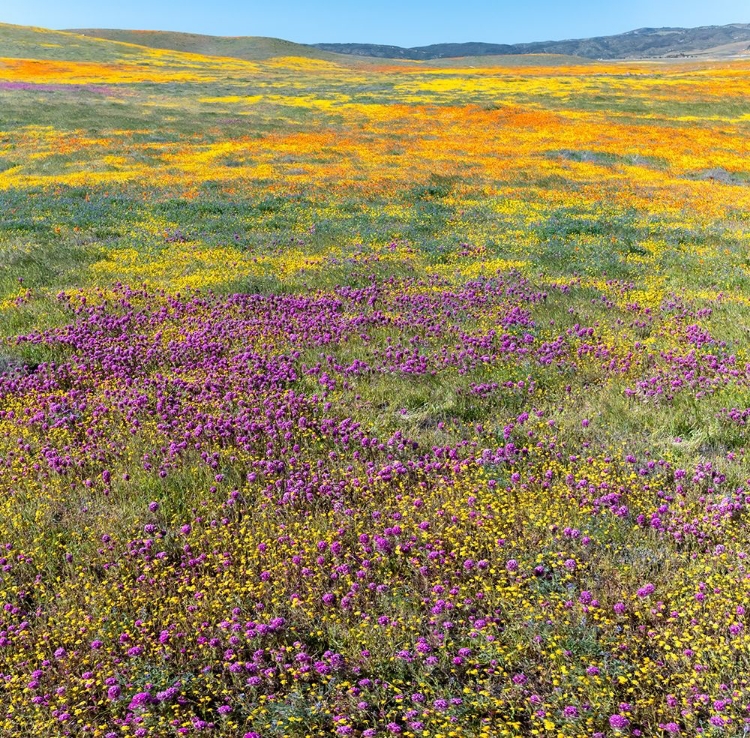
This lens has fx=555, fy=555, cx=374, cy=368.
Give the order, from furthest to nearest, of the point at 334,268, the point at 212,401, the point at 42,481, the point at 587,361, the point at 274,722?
the point at 334,268 → the point at 587,361 → the point at 212,401 → the point at 42,481 → the point at 274,722

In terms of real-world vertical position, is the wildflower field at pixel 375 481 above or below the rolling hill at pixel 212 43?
below

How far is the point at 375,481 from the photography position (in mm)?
5586

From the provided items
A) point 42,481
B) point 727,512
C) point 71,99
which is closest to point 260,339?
point 42,481

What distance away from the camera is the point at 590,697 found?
3.43 metres

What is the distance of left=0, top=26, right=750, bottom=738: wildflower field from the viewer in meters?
3.64

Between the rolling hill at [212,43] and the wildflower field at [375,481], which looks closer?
the wildflower field at [375,481]

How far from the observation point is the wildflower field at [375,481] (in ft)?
11.9

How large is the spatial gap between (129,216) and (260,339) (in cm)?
1168

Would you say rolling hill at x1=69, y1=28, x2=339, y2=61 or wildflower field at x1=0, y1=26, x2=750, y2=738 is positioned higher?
rolling hill at x1=69, y1=28, x2=339, y2=61

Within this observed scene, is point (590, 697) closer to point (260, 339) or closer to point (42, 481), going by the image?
point (42, 481)

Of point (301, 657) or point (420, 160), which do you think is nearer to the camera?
point (301, 657)

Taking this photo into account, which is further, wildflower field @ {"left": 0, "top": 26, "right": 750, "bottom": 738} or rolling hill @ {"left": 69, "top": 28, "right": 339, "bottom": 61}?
rolling hill @ {"left": 69, "top": 28, "right": 339, "bottom": 61}

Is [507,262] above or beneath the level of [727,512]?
above

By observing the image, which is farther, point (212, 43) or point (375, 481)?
point (212, 43)
